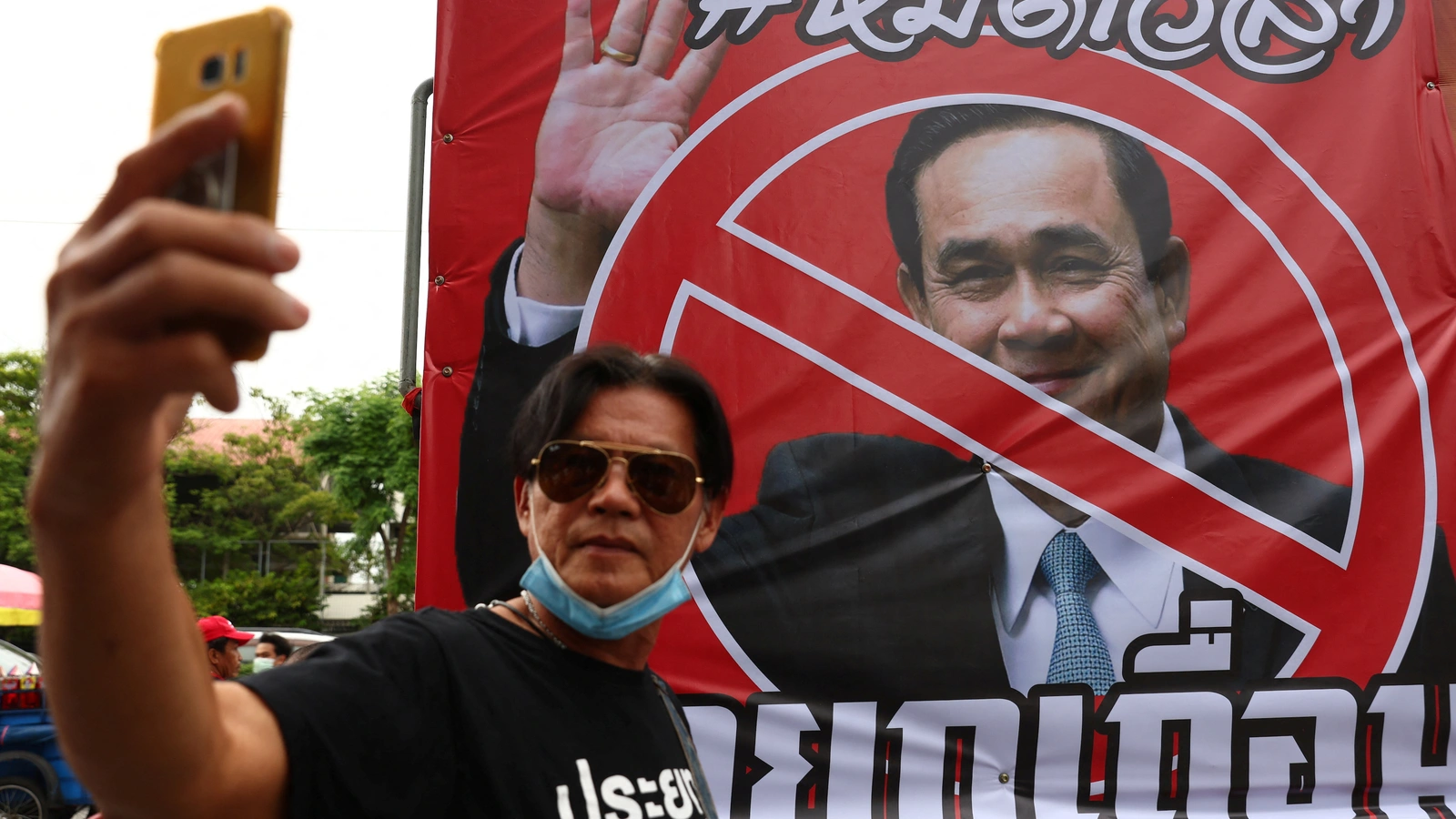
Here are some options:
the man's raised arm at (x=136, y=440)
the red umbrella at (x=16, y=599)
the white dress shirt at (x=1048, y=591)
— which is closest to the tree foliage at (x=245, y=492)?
the red umbrella at (x=16, y=599)

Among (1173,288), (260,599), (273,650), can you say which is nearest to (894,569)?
(1173,288)

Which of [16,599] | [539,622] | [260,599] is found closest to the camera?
[539,622]

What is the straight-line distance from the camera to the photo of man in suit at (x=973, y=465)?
2744 mm

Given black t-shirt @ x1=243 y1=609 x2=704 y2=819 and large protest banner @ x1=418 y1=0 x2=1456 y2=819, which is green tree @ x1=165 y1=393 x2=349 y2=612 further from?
black t-shirt @ x1=243 y1=609 x2=704 y2=819

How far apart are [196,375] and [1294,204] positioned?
10.4ft

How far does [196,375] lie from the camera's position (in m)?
0.49

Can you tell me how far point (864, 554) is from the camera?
2801 mm

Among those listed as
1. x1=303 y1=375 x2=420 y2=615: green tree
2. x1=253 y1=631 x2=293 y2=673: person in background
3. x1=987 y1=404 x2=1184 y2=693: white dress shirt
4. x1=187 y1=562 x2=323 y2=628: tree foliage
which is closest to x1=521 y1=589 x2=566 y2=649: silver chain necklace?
x1=987 y1=404 x2=1184 y2=693: white dress shirt

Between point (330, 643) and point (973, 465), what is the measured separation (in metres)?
2.13

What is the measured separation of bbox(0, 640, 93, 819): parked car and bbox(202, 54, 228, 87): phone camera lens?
7.27 metres

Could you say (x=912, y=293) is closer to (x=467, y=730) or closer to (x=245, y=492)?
(x=467, y=730)

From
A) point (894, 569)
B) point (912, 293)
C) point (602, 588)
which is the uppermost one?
point (912, 293)

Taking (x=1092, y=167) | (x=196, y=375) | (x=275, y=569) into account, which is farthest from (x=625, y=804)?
(x=275, y=569)

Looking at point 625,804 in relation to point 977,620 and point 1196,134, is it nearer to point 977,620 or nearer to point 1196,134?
point 977,620
